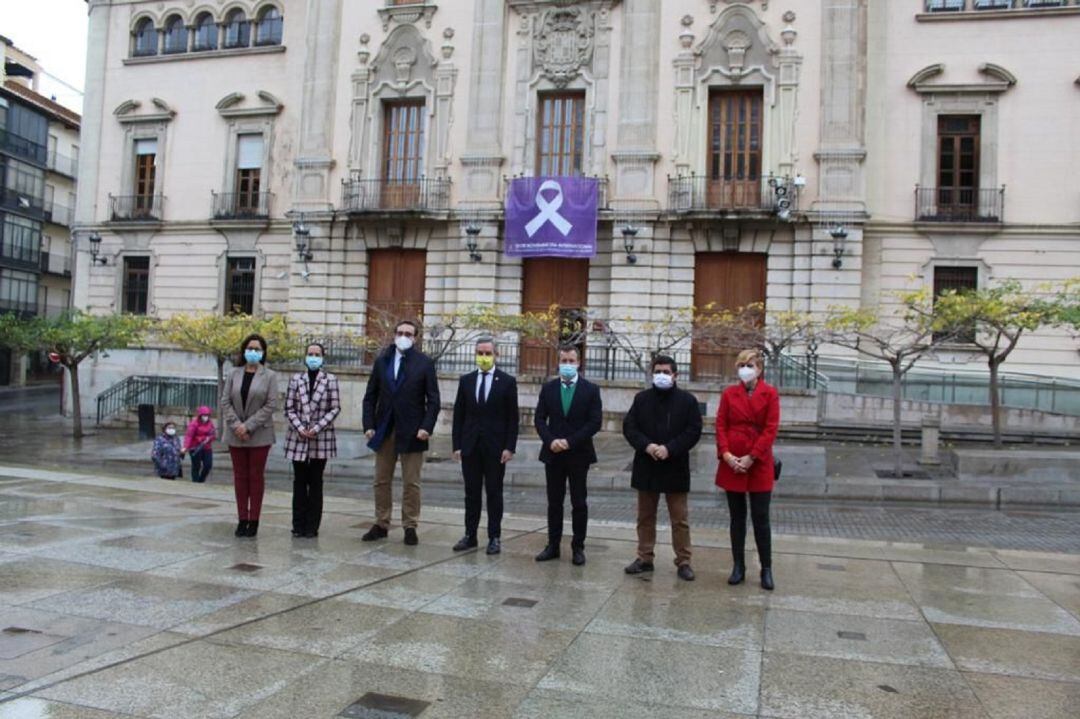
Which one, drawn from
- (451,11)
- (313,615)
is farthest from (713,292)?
(313,615)

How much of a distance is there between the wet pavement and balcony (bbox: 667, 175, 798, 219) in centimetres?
1880

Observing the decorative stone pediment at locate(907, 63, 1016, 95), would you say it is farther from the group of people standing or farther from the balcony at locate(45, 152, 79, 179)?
the balcony at locate(45, 152, 79, 179)

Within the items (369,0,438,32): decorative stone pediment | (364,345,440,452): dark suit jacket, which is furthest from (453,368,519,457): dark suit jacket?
(369,0,438,32): decorative stone pediment

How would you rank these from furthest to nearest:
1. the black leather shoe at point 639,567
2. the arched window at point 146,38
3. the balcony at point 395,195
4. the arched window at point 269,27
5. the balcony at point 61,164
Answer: the balcony at point 61,164
the arched window at point 146,38
the arched window at point 269,27
the balcony at point 395,195
the black leather shoe at point 639,567

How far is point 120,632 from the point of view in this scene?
5281mm

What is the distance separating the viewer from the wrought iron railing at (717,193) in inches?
1037

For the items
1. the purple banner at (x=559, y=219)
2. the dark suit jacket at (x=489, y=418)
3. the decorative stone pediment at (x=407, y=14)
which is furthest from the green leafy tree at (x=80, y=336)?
the dark suit jacket at (x=489, y=418)

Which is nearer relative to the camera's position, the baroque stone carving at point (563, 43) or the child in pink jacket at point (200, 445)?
the child in pink jacket at point (200, 445)

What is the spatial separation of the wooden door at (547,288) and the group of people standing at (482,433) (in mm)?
19190

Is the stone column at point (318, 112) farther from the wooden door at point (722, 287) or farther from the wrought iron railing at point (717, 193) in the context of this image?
the wooden door at point (722, 287)

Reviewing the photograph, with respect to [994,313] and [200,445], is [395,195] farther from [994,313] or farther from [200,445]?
[994,313]

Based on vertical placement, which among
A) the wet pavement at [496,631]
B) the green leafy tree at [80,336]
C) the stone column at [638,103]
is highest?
the stone column at [638,103]

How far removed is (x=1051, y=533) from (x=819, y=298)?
15.3m

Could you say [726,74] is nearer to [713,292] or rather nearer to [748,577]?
[713,292]
